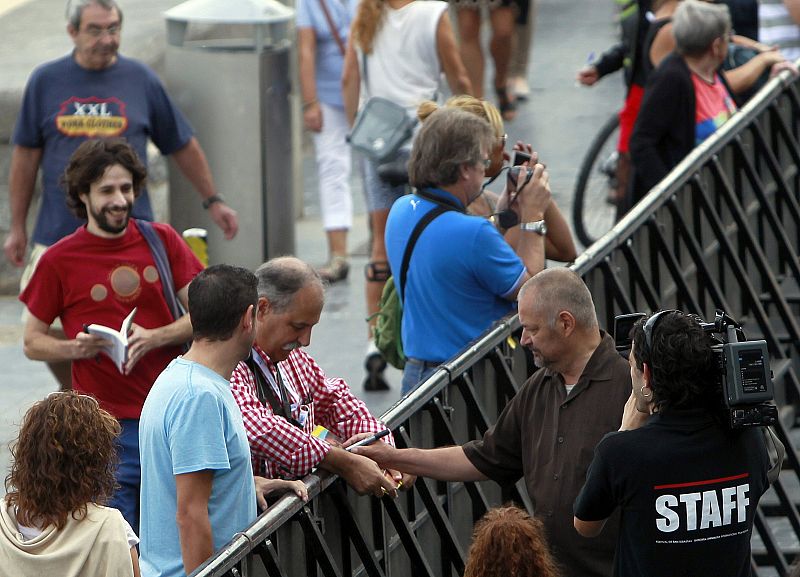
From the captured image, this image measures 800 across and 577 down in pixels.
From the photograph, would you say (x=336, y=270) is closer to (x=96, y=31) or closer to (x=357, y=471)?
(x=96, y=31)

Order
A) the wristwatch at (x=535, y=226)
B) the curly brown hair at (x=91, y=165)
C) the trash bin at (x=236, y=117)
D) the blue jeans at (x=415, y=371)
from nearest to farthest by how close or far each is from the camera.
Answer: the curly brown hair at (x=91, y=165) → the wristwatch at (x=535, y=226) → the blue jeans at (x=415, y=371) → the trash bin at (x=236, y=117)

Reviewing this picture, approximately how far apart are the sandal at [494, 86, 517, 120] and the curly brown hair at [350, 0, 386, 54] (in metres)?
5.58

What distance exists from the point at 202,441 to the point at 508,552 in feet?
3.36

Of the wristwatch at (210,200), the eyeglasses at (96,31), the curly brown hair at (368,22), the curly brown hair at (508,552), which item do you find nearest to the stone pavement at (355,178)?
the wristwatch at (210,200)

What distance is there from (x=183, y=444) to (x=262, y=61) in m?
6.16

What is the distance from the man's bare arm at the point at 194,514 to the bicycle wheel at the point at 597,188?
6.88 m

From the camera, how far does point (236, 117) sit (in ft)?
34.0

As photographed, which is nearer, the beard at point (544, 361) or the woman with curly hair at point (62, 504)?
the woman with curly hair at point (62, 504)

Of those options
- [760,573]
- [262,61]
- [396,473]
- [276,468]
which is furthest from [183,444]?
[262,61]

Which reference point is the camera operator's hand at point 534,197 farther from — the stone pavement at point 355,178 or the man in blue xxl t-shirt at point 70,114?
the man in blue xxl t-shirt at point 70,114

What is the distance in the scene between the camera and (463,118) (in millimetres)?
6074

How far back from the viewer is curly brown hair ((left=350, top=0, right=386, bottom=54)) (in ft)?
29.9

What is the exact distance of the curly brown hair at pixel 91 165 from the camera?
6.17 m

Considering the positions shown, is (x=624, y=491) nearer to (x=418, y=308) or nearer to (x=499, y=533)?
(x=499, y=533)
